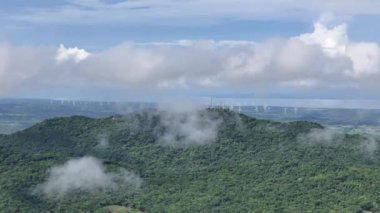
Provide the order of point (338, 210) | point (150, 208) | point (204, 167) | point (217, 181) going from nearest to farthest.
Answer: point (338, 210) < point (150, 208) < point (217, 181) < point (204, 167)

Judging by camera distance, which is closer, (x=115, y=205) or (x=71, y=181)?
(x=115, y=205)

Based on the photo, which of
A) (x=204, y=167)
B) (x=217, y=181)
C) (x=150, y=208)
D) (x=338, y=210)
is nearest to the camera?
(x=338, y=210)

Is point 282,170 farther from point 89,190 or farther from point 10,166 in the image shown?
point 10,166

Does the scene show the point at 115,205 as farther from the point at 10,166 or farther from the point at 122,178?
the point at 10,166

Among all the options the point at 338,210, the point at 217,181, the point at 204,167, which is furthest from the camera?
the point at 204,167

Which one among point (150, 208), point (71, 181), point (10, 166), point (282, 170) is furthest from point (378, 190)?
point (10, 166)

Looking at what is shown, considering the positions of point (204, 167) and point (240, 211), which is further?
point (204, 167)

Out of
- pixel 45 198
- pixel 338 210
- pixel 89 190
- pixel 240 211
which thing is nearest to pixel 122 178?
pixel 89 190

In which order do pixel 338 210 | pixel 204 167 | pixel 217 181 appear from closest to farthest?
pixel 338 210 < pixel 217 181 < pixel 204 167
